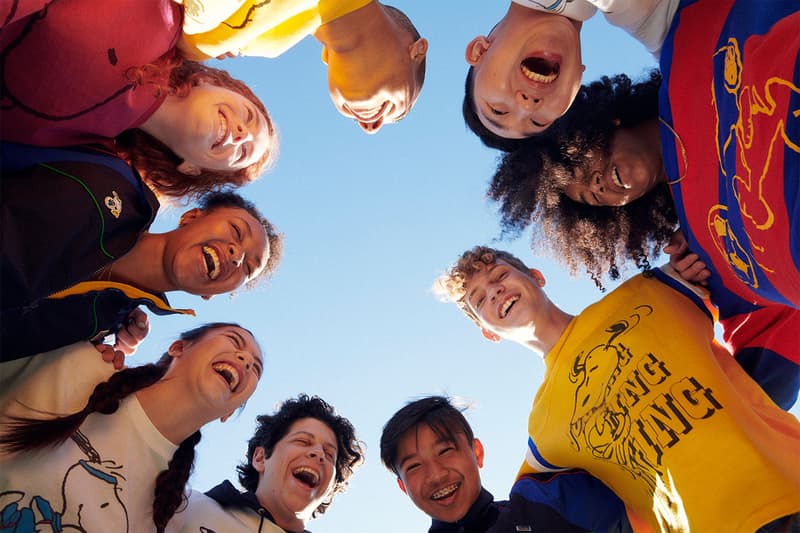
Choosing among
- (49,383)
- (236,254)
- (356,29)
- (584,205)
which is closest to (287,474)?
(236,254)

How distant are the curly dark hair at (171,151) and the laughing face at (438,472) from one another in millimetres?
1683

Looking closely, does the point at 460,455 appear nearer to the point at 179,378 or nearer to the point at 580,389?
the point at 580,389

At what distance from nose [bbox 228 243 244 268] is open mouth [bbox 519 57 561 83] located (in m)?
1.51

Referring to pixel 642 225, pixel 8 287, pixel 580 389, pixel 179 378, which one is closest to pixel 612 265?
pixel 642 225

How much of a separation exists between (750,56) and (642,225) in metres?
1.63

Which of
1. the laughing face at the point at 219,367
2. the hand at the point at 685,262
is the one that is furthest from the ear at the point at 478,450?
the hand at the point at 685,262

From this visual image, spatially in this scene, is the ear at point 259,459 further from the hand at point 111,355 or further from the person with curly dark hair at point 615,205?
the person with curly dark hair at point 615,205

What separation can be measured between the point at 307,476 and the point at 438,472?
70 cm

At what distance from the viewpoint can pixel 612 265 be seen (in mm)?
3789

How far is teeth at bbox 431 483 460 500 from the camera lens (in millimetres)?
3805

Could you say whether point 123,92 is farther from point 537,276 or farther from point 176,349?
point 537,276

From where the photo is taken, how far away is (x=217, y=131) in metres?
2.97

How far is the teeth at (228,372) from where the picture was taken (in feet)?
11.0

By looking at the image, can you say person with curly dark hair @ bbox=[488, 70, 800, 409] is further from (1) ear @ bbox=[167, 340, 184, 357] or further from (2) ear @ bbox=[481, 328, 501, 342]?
(1) ear @ bbox=[167, 340, 184, 357]
